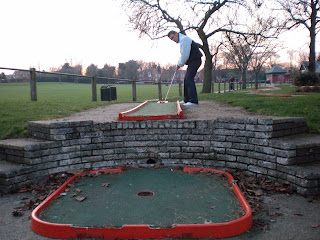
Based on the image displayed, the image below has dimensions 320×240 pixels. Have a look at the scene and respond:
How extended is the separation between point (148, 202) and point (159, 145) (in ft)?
5.25

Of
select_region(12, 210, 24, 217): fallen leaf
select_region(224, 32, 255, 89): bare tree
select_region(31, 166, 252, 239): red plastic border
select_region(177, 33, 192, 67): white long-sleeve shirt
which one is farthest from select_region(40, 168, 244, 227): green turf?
select_region(224, 32, 255, 89): bare tree

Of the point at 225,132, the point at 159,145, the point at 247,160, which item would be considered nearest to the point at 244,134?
the point at 225,132

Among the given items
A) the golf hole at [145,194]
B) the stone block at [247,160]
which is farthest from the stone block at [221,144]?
the golf hole at [145,194]

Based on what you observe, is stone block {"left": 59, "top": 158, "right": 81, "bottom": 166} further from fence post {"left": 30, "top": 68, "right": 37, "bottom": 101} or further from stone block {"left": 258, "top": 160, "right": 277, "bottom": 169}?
fence post {"left": 30, "top": 68, "right": 37, "bottom": 101}

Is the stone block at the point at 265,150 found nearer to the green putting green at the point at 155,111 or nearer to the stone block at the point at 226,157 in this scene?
the stone block at the point at 226,157

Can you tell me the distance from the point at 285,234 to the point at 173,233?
1118 millimetres

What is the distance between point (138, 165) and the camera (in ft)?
16.1

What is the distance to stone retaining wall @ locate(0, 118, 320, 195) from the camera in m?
4.29

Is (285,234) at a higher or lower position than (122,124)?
lower

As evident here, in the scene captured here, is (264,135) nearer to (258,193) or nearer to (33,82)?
(258,193)

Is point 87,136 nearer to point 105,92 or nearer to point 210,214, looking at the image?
point 210,214

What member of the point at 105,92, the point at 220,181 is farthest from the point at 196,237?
the point at 105,92

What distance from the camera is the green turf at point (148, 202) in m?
3.06

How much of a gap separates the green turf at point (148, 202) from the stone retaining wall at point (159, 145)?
431 millimetres
